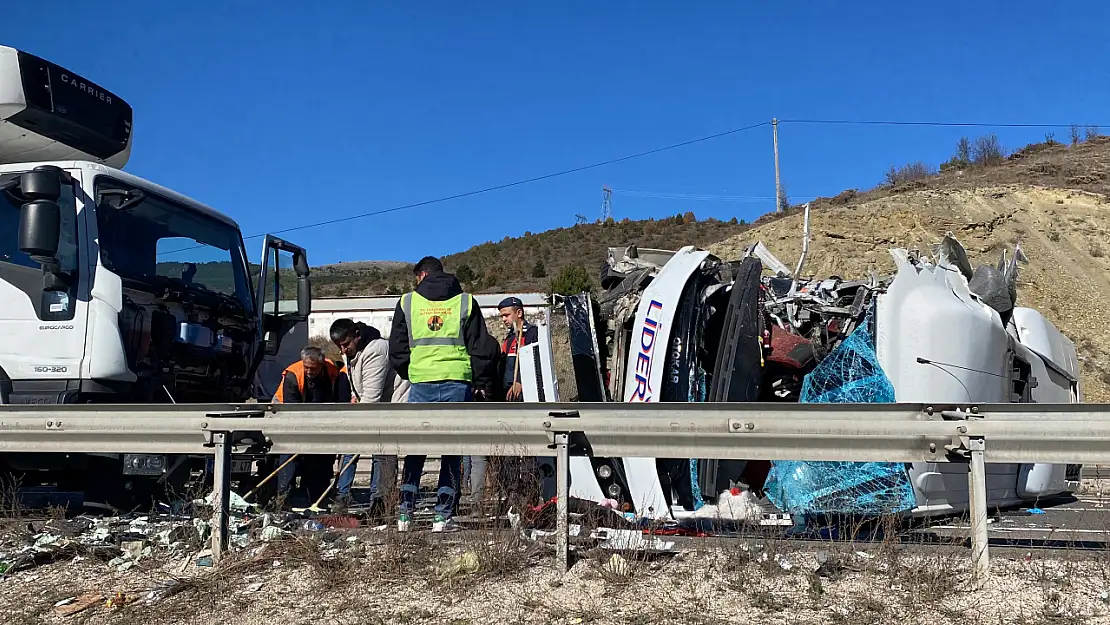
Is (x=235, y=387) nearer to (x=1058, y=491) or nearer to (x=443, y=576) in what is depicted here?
(x=443, y=576)

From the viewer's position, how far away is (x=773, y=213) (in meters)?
42.1

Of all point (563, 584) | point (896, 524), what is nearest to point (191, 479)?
point (563, 584)

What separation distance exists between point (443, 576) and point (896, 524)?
2.31 m

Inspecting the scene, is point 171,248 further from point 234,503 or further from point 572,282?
point 572,282

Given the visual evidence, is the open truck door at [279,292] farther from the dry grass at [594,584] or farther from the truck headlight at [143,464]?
the dry grass at [594,584]

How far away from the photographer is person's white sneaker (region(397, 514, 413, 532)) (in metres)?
4.48

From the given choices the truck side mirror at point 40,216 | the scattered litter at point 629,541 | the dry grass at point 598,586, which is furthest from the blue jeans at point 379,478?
the truck side mirror at point 40,216

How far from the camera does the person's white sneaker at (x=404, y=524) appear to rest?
176 inches

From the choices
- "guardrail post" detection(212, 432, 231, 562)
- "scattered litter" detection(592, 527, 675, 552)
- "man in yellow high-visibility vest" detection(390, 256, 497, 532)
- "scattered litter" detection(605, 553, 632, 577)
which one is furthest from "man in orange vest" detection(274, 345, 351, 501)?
"scattered litter" detection(605, 553, 632, 577)

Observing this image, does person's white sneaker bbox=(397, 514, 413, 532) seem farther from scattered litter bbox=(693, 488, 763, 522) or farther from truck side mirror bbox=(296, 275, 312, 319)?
truck side mirror bbox=(296, 275, 312, 319)

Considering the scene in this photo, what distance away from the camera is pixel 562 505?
4102mm

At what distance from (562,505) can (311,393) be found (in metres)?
3.40

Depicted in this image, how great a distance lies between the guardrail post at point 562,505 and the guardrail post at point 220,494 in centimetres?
164

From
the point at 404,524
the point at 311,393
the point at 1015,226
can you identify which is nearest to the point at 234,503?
the point at 311,393
